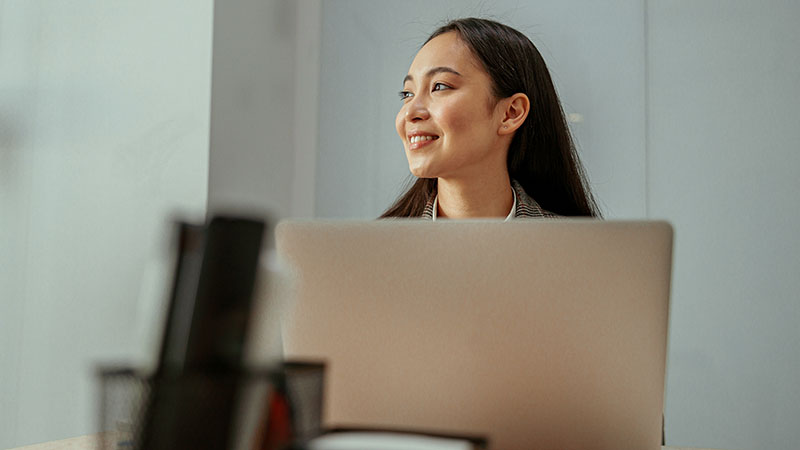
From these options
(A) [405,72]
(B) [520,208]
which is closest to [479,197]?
(B) [520,208]

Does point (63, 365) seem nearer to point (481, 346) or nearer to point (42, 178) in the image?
point (42, 178)

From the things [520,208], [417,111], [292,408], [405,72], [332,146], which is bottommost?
[292,408]

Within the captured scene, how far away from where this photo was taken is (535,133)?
5.86 feet

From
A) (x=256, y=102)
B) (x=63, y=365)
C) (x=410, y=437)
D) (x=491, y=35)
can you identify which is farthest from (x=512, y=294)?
(x=256, y=102)

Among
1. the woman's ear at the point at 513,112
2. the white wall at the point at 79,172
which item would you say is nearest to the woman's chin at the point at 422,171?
the woman's ear at the point at 513,112

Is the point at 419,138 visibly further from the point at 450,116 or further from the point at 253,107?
the point at 253,107

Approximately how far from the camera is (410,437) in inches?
20.2

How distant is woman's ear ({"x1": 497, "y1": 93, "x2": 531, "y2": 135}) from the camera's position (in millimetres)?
1748

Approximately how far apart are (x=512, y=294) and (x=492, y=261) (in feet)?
0.11

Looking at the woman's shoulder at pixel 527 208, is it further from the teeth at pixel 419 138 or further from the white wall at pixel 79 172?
the white wall at pixel 79 172

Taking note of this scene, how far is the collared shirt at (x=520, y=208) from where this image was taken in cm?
168

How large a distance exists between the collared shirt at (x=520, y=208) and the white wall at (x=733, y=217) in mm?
1037

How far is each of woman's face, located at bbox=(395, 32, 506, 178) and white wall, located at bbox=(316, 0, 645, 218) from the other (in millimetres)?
1055

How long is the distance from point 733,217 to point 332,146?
5.00 feet
